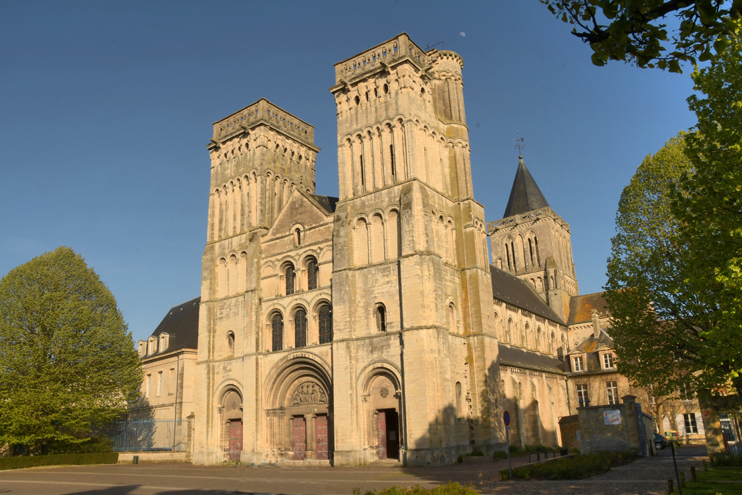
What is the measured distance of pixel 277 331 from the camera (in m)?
32.1

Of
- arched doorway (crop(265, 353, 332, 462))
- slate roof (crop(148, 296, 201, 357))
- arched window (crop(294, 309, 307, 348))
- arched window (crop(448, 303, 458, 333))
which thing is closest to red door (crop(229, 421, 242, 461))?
arched doorway (crop(265, 353, 332, 462))

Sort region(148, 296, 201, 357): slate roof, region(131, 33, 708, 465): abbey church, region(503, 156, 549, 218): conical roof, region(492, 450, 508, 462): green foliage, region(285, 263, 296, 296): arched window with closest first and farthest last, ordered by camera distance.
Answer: region(131, 33, 708, 465): abbey church → region(492, 450, 508, 462): green foliage → region(285, 263, 296, 296): arched window → region(148, 296, 201, 357): slate roof → region(503, 156, 549, 218): conical roof

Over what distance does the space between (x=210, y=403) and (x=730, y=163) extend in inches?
1140

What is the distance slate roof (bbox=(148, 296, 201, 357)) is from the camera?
43.2m

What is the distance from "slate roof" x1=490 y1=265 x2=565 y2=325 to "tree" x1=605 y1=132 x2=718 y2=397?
13.6m

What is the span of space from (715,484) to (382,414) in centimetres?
1547

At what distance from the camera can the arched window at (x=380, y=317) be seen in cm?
2778

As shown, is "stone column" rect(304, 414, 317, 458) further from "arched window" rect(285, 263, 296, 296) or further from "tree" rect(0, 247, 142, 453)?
"tree" rect(0, 247, 142, 453)

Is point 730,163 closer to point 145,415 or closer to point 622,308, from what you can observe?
point 622,308

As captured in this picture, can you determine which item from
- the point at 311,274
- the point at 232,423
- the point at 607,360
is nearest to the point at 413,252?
the point at 311,274

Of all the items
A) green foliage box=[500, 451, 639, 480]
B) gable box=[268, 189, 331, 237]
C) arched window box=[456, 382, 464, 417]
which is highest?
gable box=[268, 189, 331, 237]

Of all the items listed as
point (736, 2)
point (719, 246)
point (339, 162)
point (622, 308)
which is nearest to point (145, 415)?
point (339, 162)

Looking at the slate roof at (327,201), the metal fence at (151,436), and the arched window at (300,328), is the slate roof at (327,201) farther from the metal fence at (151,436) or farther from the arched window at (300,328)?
the metal fence at (151,436)

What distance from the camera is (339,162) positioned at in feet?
104
